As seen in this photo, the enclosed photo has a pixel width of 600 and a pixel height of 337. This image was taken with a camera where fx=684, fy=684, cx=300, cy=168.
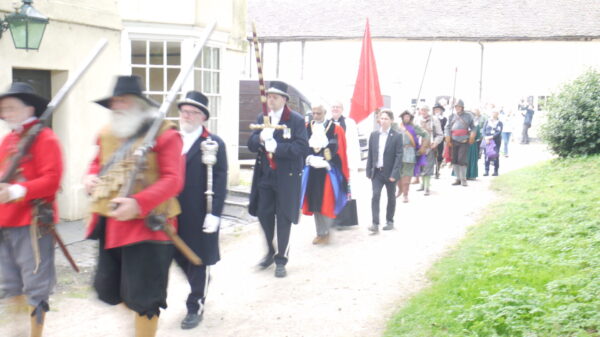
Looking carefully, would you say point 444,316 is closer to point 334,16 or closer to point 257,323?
point 257,323

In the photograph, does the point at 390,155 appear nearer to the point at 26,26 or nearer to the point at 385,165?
the point at 385,165

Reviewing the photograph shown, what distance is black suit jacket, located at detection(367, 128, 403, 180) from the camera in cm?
967

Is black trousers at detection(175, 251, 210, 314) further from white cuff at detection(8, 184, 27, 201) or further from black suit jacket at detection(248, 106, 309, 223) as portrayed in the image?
black suit jacket at detection(248, 106, 309, 223)

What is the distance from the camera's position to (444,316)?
5594mm

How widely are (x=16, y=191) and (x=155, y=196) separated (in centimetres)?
104

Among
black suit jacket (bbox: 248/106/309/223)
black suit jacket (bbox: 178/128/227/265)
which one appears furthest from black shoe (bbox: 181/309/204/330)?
black suit jacket (bbox: 248/106/309/223)

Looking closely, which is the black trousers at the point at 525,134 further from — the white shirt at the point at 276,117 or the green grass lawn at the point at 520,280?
the white shirt at the point at 276,117

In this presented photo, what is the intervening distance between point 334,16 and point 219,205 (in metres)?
34.1

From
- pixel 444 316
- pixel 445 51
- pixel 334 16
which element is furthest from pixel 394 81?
pixel 444 316

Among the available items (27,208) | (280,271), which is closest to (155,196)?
(27,208)

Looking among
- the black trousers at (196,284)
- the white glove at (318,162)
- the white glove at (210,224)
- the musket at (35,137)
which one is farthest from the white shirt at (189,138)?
the white glove at (318,162)

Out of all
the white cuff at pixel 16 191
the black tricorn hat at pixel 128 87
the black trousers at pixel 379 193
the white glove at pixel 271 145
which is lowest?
the black trousers at pixel 379 193

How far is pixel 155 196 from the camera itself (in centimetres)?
414

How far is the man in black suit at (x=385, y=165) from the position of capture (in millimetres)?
9664
